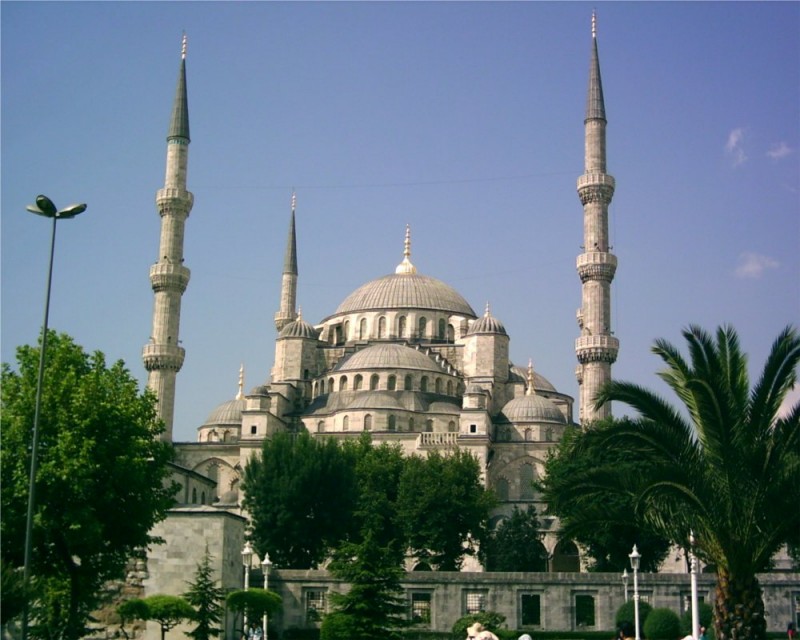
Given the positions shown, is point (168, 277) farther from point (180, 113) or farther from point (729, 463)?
point (729, 463)

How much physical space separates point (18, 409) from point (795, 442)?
13.6 metres

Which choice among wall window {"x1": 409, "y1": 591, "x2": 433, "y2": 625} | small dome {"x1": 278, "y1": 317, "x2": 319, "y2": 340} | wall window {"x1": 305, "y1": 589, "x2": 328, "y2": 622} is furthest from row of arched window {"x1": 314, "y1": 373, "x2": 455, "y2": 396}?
wall window {"x1": 409, "y1": 591, "x2": 433, "y2": 625}

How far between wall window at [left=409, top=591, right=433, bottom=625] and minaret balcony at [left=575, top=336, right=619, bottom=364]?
789 inches

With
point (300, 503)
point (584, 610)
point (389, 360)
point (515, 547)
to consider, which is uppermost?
point (389, 360)

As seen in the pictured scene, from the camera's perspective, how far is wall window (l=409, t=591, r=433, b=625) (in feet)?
106

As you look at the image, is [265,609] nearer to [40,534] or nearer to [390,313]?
[40,534]

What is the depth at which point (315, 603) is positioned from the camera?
32938mm

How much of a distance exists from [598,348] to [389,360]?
13089 millimetres

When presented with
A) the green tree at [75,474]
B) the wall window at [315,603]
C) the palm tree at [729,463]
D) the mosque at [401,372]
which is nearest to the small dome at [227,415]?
the mosque at [401,372]

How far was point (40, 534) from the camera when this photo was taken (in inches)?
853

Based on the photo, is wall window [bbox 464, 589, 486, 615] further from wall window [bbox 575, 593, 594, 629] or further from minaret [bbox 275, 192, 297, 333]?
minaret [bbox 275, 192, 297, 333]

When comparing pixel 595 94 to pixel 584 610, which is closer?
pixel 584 610

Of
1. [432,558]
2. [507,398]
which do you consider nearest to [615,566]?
[432,558]

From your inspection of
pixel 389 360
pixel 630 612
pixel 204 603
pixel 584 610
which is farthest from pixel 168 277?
pixel 204 603
